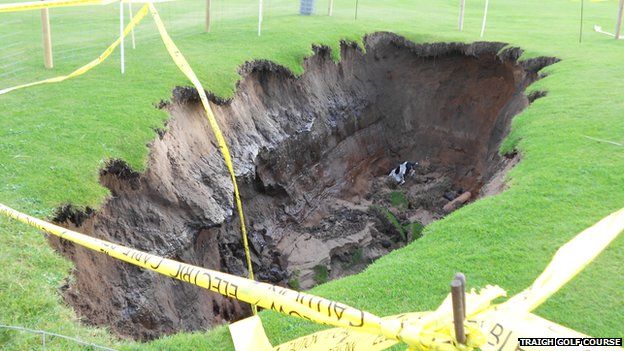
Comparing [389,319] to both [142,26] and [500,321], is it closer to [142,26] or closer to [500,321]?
[500,321]

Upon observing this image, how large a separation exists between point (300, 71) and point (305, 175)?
2.78 meters

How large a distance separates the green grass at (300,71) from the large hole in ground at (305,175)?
0.52 m

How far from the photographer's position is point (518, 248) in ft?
24.9

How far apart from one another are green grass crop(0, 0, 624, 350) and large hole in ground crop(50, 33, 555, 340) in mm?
519

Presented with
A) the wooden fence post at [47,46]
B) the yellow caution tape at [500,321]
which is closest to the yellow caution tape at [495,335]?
the yellow caution tape at [500,321]

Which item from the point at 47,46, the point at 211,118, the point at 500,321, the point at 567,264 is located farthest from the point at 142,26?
the point at 500,321

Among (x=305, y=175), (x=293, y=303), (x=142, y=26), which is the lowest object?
(x=305, y=175)

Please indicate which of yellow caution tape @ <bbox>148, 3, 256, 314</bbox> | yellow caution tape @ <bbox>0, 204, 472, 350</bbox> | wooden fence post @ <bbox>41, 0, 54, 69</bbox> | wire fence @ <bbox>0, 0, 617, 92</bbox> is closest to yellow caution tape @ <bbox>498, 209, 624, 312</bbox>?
yellow caution tape @ <bbox>0, 204, 472, 350</bbox>

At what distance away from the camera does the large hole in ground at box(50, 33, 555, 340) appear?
926cm

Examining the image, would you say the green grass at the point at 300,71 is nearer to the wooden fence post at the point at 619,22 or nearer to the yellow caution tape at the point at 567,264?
the wooden fence post at the point at 619,22

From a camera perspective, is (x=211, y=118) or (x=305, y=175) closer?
(x=211, y=118)

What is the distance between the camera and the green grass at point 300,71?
6.52m

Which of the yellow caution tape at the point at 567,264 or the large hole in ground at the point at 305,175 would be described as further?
the large hole in ground at the point at 305,175

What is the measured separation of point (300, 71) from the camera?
51.9ft
